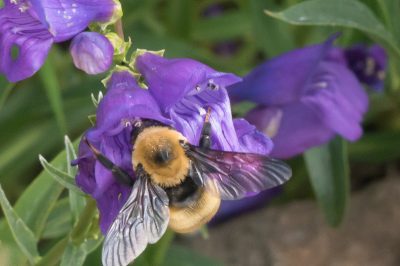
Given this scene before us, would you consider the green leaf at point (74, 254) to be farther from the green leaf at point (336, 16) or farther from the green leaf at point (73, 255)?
the green leaf at point (336, 16)

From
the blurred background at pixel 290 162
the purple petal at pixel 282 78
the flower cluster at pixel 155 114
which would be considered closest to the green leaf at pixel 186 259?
the blurred background at pixel 290 162

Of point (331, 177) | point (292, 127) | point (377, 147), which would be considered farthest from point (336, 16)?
point (377, 147)

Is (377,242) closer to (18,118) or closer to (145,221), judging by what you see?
(18,118)

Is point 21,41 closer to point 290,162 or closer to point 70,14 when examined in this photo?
point 70,14

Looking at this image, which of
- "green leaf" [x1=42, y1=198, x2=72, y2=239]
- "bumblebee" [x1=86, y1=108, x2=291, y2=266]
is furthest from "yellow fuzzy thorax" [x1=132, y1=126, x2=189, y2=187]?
"green leaf" [x1=42, y1=198, x2=72, y2=239]

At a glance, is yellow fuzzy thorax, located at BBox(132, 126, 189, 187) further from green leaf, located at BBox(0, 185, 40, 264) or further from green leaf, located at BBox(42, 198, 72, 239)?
green leaf, located at BBox(42, 198, 72, 239)

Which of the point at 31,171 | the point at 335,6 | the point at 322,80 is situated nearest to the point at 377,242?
the point at 322,80
